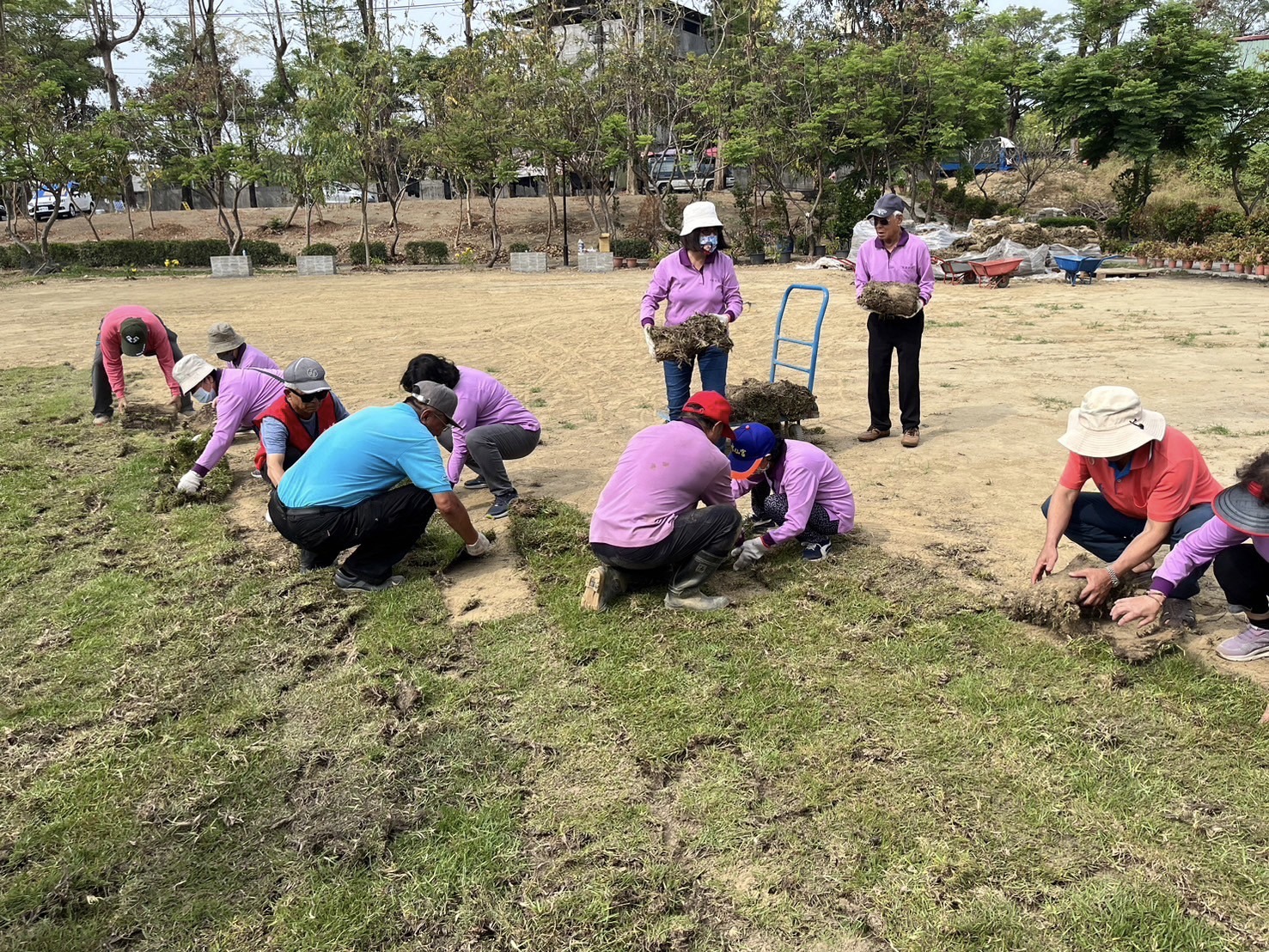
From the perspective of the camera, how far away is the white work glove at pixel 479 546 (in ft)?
16.4

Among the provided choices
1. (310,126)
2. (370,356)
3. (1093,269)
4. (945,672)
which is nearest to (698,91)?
(310,126)

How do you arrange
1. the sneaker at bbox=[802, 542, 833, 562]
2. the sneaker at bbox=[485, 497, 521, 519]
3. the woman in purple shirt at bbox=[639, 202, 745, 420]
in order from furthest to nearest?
the woman in purple shirt at bbox=[639, 202, 745, 420], the sneaker at bbox=[485, 497, 521, 519], the sneaker at bbox=[802, 542, 833, 562]

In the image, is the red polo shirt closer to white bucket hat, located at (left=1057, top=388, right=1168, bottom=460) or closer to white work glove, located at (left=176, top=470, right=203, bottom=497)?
white bucket hat, located at (left=1057, top=388, right=1168, bottom=460)

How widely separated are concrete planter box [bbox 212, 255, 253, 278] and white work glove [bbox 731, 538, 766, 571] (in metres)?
25.5

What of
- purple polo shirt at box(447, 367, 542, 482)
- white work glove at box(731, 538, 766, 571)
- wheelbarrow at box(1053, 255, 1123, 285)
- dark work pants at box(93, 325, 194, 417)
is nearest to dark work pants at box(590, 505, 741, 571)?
white work glove at box(731, 538, 766, 571)

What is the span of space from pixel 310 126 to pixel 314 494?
86.2 feet

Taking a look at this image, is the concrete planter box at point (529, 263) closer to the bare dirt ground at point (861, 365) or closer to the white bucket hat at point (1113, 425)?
the bare dirt ground at point (861, 365)

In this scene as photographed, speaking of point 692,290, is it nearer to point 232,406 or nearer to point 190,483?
point 232,406

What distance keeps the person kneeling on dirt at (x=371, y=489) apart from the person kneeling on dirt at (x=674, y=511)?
86 centimetres

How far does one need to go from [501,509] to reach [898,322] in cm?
336

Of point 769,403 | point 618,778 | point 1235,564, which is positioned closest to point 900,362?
point 769,403

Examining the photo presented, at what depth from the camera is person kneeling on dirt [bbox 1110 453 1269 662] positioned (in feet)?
10.7

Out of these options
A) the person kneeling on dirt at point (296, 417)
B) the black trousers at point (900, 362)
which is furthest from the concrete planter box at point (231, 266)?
the black trousers at point (900, 362)

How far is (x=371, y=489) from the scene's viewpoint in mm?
4617
